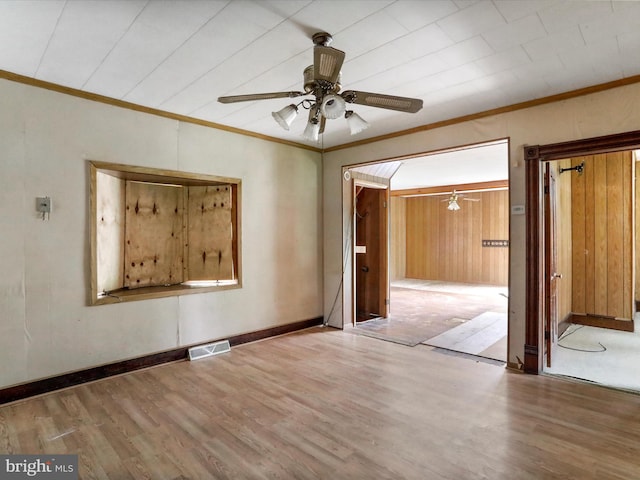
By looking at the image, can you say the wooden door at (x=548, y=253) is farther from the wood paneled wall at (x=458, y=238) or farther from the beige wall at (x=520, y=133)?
the wood paneled wall at (x=458, y=238)

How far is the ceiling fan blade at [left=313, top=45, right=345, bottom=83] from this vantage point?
72.0 inches

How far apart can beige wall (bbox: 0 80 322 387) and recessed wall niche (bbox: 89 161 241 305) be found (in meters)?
0.12

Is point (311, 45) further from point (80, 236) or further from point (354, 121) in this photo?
point (80, 236)

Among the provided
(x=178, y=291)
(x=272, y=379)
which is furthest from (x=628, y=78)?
(x=178, y=291)

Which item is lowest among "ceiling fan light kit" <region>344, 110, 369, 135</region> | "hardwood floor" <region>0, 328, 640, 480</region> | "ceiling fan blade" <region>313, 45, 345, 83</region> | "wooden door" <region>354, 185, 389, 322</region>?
"hardwood floor" <region>0, 328, 640, 480</region>

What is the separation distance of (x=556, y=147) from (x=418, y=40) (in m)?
1.83

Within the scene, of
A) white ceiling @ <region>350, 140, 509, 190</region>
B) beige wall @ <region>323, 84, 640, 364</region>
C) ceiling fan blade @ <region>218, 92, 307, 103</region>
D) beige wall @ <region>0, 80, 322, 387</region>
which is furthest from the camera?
white ceiling @ <region>350, 140, 509, 190</region>

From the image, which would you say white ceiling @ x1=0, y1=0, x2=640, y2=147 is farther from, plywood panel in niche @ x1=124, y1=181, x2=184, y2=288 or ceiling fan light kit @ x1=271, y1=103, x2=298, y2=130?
plywood panel in niche @ x1=124, y1=181, x2=184, y2=288

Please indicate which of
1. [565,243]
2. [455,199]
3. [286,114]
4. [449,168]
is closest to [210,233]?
[286,114]

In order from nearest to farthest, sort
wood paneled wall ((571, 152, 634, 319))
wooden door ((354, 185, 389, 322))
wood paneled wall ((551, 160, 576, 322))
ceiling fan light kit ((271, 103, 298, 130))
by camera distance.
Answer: ceiling fan light kit ((271, 103, 298, 130)), wood paneled wall ((551, 160, 576, 322)), wood paneled wall ((571, 152, 634, 319)), wooden door ((354, 185, 389, 322))

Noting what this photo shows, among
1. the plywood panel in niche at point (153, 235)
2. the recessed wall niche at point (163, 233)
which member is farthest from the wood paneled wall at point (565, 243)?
the plywood panel in niche at point (153, 235)

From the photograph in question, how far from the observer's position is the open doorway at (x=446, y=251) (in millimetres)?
4879

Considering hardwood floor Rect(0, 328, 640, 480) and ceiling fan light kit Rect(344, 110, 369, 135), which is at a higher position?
ceiling fan light kit Rect(344, 110, 369, 135)

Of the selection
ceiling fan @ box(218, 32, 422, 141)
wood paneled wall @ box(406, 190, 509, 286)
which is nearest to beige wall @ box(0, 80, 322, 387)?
ceiling fan @ box(218, 32, 422, 141)
